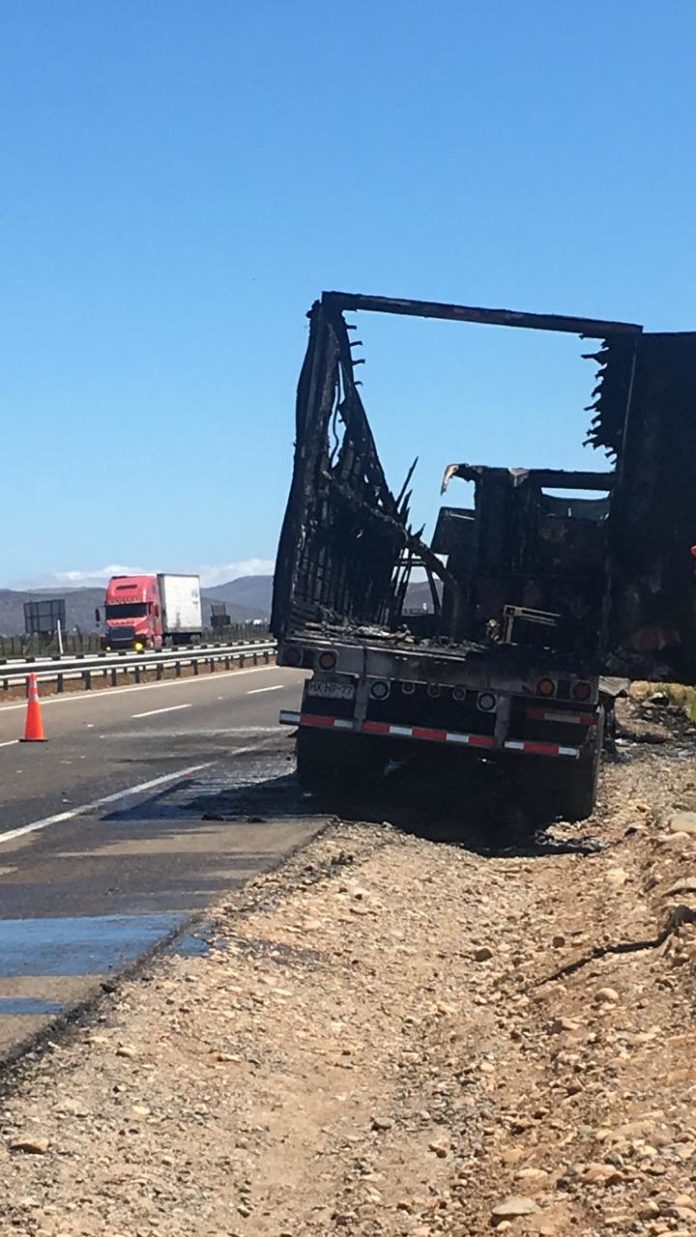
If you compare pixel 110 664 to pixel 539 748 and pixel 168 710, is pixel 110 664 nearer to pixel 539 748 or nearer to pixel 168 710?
pixel 168 710

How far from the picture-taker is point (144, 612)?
6216cm

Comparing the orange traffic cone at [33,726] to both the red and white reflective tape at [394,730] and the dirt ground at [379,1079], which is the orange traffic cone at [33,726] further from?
the dirt ground at [379,1079]

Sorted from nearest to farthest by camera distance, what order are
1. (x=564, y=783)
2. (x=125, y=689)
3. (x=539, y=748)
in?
(x=539, y=748)
(x=564, y=783)
(x=125, y=689)

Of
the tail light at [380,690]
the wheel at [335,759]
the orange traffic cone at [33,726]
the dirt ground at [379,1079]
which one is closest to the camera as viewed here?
the dirt ground at [379,1079]

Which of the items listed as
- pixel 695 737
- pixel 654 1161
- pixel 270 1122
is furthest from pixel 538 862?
pixel 695 737

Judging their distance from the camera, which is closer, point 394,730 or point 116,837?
point 116,837

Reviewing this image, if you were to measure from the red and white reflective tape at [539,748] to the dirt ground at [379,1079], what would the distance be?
8.57 ft

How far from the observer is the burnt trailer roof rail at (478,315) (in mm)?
11891

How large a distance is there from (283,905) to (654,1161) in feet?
14.2

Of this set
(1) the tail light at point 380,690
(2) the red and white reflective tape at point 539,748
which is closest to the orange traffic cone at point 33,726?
(1) the tail light at point 380,690

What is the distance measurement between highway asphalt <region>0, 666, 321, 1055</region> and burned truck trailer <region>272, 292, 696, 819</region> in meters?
1.25

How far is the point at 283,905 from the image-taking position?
881cm

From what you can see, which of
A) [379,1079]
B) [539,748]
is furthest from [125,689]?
[379,1079]

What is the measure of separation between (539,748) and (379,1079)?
638cm
